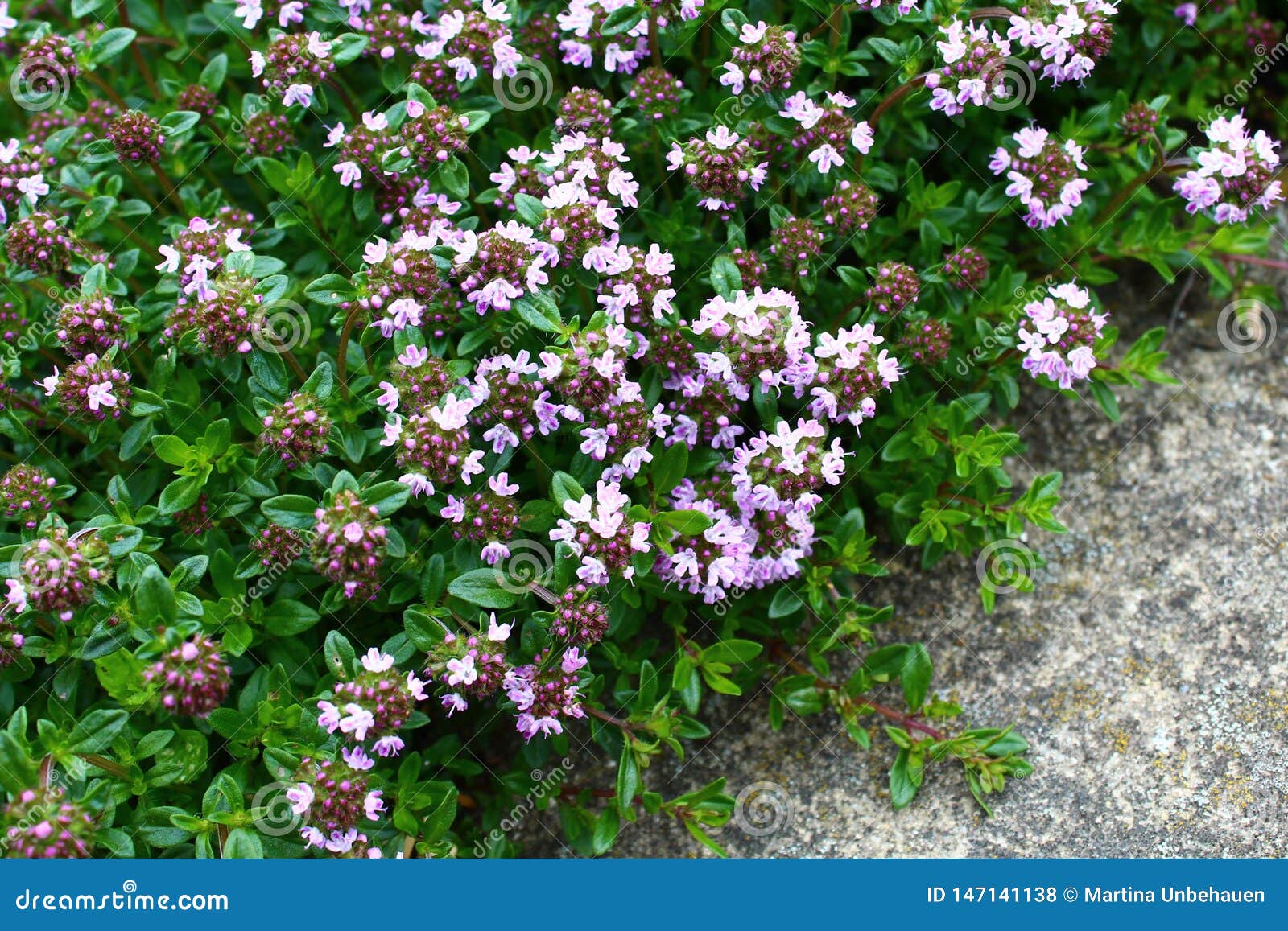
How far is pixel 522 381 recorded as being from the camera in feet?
12.5

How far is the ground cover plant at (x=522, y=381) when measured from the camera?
3.68m

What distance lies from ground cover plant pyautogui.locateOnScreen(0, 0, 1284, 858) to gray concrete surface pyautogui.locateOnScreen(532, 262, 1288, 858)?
139 mm

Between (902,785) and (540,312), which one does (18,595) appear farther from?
(902,785)

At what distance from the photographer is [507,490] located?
12.4ft

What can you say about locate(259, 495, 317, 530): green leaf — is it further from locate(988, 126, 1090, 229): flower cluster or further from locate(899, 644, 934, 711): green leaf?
locate(988, 126, 1090, 229): flower cluster

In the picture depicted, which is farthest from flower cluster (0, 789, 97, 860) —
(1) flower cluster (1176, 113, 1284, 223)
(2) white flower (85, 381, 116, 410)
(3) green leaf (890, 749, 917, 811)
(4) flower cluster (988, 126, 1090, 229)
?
(1) flower cluster (1176, 113, 1284, 223)

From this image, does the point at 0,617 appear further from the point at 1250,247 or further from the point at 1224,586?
the point at 1250,247

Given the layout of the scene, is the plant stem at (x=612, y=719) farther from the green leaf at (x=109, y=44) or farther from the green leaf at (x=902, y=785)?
the green leaf at (x=109, y=44)

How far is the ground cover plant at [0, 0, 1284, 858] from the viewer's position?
3.68 m

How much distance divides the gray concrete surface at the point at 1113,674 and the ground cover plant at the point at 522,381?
0.45 ft

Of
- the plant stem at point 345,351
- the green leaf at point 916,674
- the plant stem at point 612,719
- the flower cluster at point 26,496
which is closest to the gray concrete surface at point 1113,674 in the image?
the green leaf at point 916,674

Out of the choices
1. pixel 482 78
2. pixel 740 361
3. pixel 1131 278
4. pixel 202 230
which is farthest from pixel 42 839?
pixel 1131 278

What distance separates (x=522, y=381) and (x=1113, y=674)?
8.17 feet

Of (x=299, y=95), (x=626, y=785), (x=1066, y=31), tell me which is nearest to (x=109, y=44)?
(x=299, y=95)
